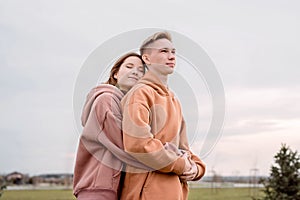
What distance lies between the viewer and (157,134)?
2406mm

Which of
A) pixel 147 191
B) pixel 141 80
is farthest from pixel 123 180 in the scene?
pixel 141 80

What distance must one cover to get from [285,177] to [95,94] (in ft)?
22.8

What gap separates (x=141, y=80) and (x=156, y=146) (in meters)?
0.33

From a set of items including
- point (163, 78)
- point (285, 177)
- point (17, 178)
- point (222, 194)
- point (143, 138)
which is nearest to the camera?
point (143, 138)

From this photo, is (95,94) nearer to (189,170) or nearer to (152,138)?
(152,138)

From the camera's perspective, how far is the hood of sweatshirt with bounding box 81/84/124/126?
2.50 meters

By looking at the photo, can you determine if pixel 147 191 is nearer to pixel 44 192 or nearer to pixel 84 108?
A: pixel 84 108

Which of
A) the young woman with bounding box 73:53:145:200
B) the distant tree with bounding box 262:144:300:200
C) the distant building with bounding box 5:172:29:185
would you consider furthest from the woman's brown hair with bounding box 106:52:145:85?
the distant building with bounding box 5:172:29:185

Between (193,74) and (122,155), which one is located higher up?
(193,74)

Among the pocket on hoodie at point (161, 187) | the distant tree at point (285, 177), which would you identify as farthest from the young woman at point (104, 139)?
the distant tree at point (285, 177)

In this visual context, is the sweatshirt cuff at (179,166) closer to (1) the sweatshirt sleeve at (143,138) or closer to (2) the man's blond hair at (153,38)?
(1) the sweatshirt sleeve at (143,138)

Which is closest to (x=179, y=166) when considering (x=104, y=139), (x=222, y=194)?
(x=104, y=139)

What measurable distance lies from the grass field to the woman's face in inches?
568

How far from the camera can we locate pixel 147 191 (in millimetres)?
2381
